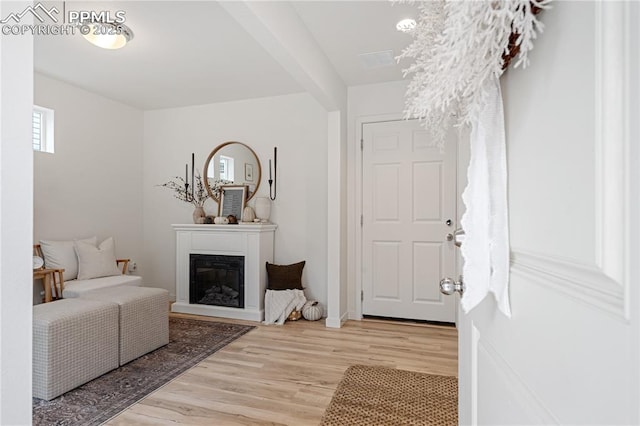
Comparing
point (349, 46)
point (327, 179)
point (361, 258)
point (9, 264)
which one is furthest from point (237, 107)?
point (9, 264)

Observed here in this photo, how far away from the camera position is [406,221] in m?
3.44

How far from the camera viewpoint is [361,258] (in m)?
3.59

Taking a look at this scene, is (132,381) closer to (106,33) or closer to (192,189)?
(106,33)

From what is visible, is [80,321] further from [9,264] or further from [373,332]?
[373,332]

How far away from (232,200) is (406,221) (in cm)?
204

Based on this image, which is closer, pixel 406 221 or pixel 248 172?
pixel 406 221

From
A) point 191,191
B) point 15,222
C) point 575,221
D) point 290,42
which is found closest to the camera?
point 575,221

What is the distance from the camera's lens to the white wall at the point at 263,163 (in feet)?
12.4

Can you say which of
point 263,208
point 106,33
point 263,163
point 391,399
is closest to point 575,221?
point 391,399

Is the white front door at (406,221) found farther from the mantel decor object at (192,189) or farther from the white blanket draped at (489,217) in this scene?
the white blanket draped at (489,217)

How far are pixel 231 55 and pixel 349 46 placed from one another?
3.36ft

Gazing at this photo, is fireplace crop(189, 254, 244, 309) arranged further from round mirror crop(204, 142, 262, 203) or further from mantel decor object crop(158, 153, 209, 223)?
round mirror crop(204, 142, 262, 203)

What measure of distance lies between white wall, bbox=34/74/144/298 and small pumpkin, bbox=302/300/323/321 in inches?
95.6

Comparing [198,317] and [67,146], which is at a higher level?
[67,146]
